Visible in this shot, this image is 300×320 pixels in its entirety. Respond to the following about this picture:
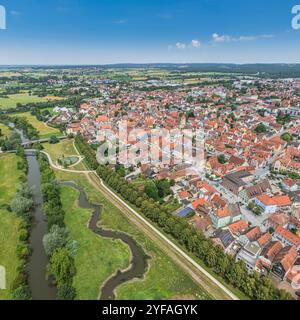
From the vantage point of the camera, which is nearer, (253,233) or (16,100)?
(253,233)

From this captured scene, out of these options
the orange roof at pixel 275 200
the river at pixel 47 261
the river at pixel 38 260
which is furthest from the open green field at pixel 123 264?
the orange roof at pixel 275 200

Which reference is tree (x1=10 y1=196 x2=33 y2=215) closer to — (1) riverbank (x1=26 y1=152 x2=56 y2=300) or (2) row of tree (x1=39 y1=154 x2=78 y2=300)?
(1) riverbank (x1=26 y1=152 x2=56 y2=300)

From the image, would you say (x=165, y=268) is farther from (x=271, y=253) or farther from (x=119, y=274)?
(x=271, y=253)

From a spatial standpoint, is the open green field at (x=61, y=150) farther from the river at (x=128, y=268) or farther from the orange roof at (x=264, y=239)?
the orange roof at (x=264, y=239)

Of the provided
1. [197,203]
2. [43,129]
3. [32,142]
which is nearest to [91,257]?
[197,203]

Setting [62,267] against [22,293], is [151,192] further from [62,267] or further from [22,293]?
[22,293]
